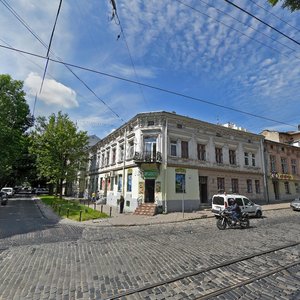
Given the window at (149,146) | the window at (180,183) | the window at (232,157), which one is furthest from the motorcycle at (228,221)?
the window at (232,157)

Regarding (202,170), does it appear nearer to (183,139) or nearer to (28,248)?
(183,139)

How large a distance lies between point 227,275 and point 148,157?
592 inches

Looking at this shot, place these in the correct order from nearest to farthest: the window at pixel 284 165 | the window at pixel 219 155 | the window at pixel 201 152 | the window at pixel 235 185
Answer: the window at pixel 201 152
the window at pixel 219 155
the window at pixel 235 185
the window at pixel 284 165

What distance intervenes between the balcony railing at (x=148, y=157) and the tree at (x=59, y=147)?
14843 mm

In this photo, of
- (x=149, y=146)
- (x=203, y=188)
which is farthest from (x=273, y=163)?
(x=149, y=146)

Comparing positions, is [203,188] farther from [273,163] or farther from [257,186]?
[273,163]

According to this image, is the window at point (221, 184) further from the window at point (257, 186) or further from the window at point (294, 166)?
the window at point (294, 166)

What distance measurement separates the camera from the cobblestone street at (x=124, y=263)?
494 centimetres

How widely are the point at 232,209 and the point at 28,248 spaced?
1057 centimetres

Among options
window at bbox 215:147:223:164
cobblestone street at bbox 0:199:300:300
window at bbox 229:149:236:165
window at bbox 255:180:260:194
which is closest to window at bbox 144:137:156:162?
window at bbox 215:147:223:164

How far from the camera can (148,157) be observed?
20531 mm

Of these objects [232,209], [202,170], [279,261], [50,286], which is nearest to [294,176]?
[202,170]

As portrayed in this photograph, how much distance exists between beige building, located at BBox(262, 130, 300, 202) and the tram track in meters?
24.0

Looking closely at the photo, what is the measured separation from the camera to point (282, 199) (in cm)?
3039
